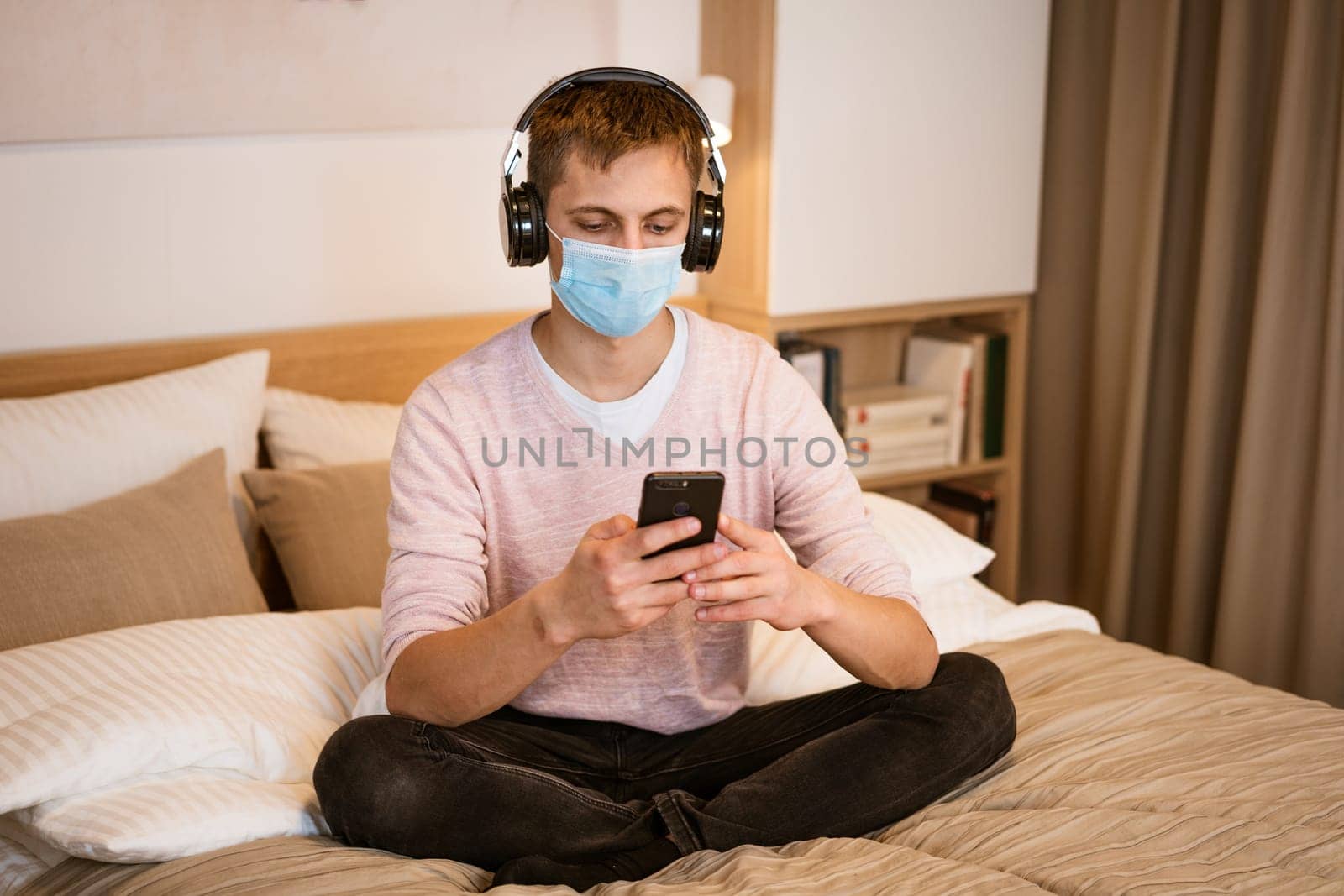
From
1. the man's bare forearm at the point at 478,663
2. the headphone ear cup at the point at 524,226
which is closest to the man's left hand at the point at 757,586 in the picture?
the man's bare forearm at the point at 478,663

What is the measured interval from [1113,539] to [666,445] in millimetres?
1457

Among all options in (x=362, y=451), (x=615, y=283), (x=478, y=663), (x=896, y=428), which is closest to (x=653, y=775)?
(x=478, y=663)

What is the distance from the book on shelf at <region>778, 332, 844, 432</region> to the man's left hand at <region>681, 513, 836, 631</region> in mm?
1306

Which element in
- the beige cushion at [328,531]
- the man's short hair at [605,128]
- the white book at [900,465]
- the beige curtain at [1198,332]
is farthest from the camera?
the white book at [900,465]

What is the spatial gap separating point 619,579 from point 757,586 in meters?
0.14

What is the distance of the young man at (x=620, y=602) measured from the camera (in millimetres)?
1257

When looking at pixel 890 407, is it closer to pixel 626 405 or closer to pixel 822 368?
pixel 822 368

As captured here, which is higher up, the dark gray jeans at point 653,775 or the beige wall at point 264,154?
the beige wall at point 264,154

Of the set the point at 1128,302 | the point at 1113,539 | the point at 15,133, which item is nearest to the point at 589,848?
the point at 15,133

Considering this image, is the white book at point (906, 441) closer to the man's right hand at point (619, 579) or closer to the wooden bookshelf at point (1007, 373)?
the wooden bookshelf at point (1007, 373)

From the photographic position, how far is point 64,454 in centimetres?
179

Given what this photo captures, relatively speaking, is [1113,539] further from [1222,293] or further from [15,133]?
[15,133]

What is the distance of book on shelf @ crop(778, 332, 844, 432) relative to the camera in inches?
100.0

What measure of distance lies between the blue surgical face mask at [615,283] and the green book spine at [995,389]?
1.48 metres
